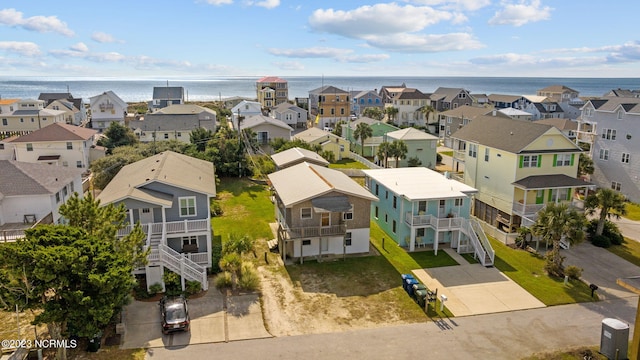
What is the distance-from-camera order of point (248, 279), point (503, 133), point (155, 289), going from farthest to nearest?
point (503, 133)
point (248, 279)
point (155, 289)

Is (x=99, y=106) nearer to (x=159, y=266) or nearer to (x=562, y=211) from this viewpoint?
(x=159, y=266)

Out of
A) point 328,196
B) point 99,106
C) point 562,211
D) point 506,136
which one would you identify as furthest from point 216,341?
point 99,106

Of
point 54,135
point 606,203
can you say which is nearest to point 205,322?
point 606,203

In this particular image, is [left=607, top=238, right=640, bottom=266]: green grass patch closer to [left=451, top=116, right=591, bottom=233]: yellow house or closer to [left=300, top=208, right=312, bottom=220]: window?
[left=451, top=116, right=591, bottom=233]: yellow house

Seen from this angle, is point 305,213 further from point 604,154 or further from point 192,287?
point 604,154

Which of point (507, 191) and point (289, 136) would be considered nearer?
point (507, 191)

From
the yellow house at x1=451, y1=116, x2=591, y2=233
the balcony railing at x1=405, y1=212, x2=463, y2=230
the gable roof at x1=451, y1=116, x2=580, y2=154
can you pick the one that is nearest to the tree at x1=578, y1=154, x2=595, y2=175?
the gable roof at x1=451, y1=116, x2=580, y2=154
